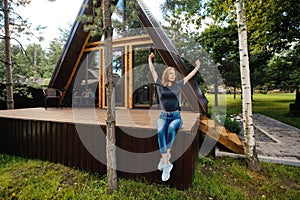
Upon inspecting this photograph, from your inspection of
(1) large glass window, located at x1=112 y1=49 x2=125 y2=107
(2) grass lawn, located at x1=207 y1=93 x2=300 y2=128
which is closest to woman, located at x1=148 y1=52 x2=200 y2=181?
(1) large glass window, located at x1=112 y1=49 x2=125 y2=107

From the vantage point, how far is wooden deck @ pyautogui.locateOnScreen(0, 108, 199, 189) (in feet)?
8.32

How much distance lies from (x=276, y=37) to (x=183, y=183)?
7.63 metres

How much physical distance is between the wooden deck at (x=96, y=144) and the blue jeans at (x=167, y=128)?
12 cm

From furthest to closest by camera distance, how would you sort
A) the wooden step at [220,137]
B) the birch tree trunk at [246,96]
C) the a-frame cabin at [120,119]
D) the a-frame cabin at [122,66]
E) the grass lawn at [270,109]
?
the grass lawn at [270,109] < the a-frame cabin at [122,66] < the wooden step at [220,137] < the birch tree trunk at [246,96] < the a-frame cabin at [120,119]

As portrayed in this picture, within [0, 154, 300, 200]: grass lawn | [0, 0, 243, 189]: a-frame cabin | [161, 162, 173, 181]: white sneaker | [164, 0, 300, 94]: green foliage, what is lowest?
[0, 154, 300, 200]: grass lawn

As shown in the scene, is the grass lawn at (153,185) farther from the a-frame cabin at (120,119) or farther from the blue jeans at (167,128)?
the blue jeans at (167,128)

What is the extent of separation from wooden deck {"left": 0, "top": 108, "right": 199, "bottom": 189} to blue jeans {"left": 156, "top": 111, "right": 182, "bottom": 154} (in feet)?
0.41

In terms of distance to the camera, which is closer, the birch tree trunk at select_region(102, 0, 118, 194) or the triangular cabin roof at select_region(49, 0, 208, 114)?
the birch tree trunk at select_region(102, 0, 118, 194)

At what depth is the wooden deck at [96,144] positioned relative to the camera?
2.54 m

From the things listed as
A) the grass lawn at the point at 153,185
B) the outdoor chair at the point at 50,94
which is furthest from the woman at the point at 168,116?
the outdoor chair at the point at 50,94

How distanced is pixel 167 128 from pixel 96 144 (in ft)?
4.60

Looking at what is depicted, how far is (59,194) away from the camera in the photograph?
8.31ft

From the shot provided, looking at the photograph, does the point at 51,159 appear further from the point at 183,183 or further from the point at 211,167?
the point at 211,167

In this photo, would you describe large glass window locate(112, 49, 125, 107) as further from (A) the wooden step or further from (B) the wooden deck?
(A) the wooden step
